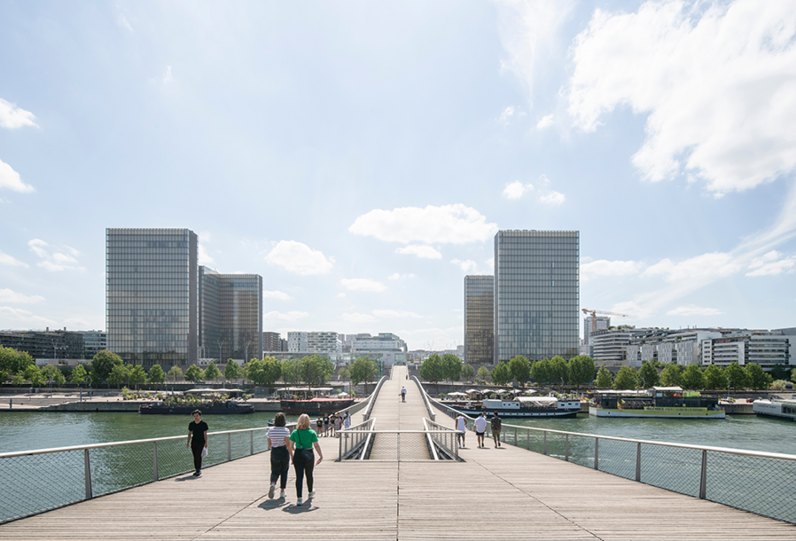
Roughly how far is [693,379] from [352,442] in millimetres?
81288

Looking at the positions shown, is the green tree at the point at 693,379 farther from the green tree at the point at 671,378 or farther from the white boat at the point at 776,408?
the white boat at the point at 776,408

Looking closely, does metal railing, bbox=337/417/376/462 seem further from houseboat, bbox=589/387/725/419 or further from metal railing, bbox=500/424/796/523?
houseboat, bbox=589/387/725/419

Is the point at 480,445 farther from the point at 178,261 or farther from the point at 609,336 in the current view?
the point at 609,336

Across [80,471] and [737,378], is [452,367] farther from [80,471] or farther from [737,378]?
[80,471]

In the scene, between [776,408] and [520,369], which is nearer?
[776,408]

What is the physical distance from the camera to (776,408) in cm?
6028

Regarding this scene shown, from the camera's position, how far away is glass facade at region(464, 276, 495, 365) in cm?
15988

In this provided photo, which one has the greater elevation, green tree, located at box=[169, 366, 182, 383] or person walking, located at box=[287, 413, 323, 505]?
person walking, located at box=[287, 413, 323, 505]

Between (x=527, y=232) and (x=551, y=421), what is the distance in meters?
79.0

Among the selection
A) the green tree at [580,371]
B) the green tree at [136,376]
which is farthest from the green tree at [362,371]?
the green tree at [136,376]

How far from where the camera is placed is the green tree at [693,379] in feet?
255

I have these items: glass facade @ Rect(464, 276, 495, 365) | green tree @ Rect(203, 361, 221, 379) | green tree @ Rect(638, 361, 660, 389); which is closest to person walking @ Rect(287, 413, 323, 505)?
green tree @ Rect(638, 361, 660, 389)

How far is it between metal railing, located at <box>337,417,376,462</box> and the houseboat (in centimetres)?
4730

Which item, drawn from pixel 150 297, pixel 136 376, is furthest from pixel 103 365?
pixel 150 297
